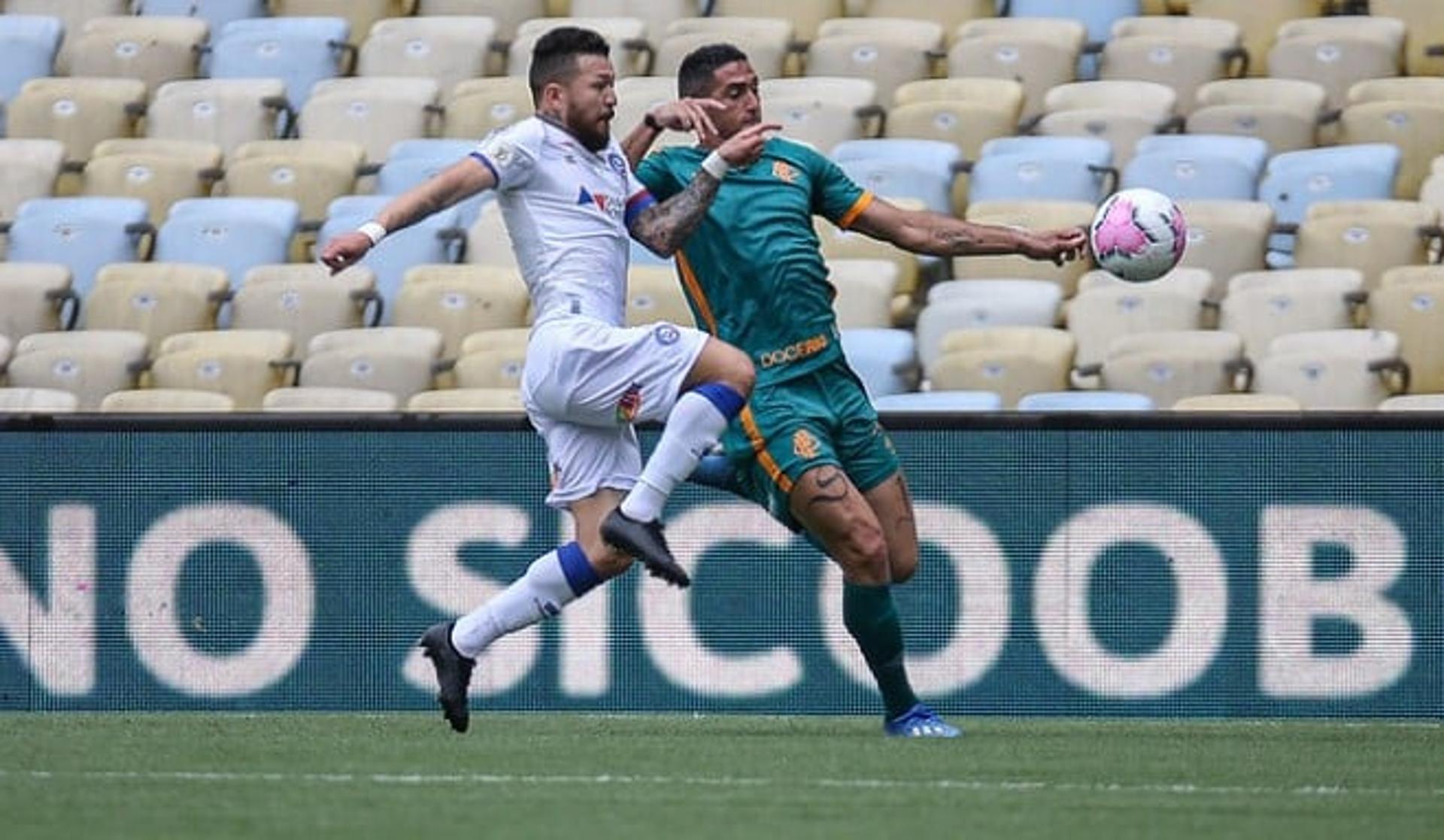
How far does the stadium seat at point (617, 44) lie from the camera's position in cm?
1568

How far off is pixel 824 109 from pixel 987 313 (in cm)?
205

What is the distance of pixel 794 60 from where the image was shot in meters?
15.8

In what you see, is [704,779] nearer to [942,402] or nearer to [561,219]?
[561,219]

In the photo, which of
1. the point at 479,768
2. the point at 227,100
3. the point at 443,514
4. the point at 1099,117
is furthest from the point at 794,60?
the point at 479,768

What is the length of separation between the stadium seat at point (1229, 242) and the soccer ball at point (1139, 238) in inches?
178

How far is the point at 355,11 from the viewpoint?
16.9m

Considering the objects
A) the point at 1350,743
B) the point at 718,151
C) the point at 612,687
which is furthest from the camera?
the point at 612,687

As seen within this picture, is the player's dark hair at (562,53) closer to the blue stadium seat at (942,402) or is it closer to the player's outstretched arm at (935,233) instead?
the player's outstretched arm at (935,233)

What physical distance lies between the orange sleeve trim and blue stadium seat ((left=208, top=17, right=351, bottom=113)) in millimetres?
7548

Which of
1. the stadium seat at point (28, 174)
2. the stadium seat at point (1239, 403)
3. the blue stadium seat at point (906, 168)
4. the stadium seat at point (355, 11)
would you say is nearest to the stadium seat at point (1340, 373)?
the stadium seat at point (1239, 403)

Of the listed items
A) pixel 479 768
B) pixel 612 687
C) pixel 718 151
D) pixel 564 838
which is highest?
pixel 718 151

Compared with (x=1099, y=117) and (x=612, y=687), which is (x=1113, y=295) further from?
(x=612, y=687)

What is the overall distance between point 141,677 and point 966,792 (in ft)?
14.7

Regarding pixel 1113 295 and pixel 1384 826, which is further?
pixel 1113 295
